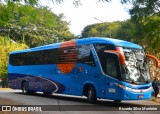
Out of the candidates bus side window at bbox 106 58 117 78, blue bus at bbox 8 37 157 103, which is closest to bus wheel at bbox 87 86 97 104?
blue bus at bbox 8 37 157 103

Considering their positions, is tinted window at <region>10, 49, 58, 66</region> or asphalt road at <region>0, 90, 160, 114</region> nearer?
asphalt road at <region>0, 90, 160, 114</region>

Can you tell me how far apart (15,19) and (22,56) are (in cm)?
1541

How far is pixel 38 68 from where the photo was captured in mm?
21500

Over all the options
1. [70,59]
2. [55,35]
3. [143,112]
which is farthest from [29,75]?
[55,35]

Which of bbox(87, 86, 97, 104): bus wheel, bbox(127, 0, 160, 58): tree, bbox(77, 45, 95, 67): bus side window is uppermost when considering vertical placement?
bbox(127, 0, 160, 58): tree

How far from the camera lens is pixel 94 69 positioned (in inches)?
644

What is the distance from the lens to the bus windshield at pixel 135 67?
15044mm

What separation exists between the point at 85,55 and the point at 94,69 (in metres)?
1.11

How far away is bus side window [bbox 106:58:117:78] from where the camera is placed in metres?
15.2

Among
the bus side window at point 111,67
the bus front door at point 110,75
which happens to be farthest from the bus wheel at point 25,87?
the bus side window at point 111,67

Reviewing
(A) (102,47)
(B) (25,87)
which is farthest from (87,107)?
(B) (25,87)

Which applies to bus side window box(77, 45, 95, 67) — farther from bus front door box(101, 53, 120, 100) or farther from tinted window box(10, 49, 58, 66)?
tinted window box(10, 49, 58, 66)

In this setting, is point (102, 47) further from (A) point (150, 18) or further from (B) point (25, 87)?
(B) point (25, 87)

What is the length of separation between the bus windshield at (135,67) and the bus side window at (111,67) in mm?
428
